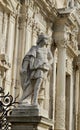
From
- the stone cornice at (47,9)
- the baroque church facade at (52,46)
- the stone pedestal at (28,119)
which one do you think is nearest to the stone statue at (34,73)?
the stone pedestal at (28,119)

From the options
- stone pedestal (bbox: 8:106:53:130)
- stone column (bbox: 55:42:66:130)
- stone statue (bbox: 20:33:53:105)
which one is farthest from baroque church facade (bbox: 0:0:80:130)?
stone pedestal (bbox: 8:106:53:130)

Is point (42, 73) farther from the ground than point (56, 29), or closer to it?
closer to it

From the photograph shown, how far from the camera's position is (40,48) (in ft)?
34.1

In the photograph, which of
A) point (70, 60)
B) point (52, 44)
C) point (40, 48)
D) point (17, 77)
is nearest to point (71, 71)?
point (70, 60)

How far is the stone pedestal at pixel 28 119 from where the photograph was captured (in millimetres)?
9398

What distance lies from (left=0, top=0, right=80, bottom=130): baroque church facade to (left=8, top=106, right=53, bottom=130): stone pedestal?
13.5 feet

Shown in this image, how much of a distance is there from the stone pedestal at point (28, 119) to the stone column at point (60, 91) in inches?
487

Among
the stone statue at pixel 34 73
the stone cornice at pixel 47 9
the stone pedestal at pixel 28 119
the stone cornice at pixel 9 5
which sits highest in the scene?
the stone cornice at pixel 47 9

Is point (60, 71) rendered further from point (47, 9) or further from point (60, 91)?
point (47, 9)

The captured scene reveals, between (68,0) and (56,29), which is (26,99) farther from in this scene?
(68,0)

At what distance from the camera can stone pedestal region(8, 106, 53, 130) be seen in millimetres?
9398

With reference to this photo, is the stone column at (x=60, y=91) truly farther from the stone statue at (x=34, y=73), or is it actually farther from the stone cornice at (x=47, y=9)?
the stone statue at (x=34, y=73)

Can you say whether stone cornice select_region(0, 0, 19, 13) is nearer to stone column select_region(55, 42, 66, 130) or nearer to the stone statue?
stone column select_region(55, 42, 66, 130)

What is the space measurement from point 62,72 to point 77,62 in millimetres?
6455
